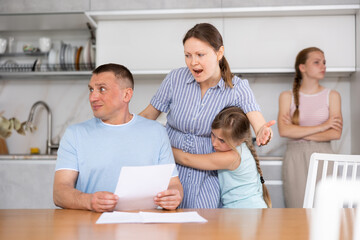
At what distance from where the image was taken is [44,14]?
10.6 feet

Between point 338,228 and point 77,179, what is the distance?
0.97 m

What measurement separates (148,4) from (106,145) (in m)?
1.79

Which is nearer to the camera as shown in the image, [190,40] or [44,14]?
[190,40]

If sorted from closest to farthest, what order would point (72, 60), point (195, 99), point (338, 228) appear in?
point (338, 228), point (195, 99), point (72, 60)

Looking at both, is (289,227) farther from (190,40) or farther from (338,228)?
(190,40)

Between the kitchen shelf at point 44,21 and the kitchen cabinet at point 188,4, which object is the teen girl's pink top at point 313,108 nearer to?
the kitchen cabinet at point 188,4

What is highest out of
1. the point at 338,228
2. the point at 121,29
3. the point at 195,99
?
the point at 121,29

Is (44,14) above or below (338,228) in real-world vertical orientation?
above

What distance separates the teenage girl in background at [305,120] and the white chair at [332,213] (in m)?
1.06

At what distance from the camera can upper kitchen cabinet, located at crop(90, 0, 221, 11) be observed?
320cm

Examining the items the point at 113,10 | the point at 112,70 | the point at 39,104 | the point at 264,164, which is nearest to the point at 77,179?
the point at 112,70

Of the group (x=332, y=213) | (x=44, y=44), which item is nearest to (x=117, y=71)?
(x=332, y=213)

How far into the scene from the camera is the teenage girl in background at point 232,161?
1.85m

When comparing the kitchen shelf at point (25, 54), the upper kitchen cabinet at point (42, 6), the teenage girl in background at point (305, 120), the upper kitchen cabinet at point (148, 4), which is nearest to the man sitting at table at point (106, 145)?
the teenage girl in background at point (305, 120)
